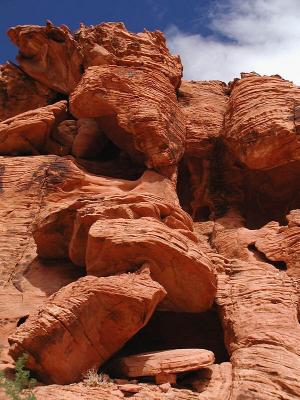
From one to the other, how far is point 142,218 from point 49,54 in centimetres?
1086

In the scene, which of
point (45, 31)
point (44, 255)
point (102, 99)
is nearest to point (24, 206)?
point (44, 255)

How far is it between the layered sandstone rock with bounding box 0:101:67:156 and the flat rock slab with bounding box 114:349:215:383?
867cm

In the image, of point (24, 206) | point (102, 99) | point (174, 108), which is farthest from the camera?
point (174, 108)

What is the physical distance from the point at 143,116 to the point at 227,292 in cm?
584

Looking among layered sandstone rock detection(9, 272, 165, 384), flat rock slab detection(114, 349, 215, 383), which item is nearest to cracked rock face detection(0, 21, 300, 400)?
layered sandstone rock detection(9, 272, 165, 384)

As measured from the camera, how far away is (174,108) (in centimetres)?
1788

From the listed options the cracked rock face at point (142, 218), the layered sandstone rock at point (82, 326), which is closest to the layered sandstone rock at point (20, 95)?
the cracked rock face at point (142, 218)

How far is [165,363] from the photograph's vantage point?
1017 cm

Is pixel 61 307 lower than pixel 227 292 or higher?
lower

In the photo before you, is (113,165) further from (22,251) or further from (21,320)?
(21,320)

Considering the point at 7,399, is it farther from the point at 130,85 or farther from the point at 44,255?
the point at 130,85

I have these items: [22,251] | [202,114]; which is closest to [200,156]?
[202,114]

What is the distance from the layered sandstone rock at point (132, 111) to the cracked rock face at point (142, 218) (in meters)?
0.06

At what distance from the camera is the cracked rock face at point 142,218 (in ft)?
33.8
